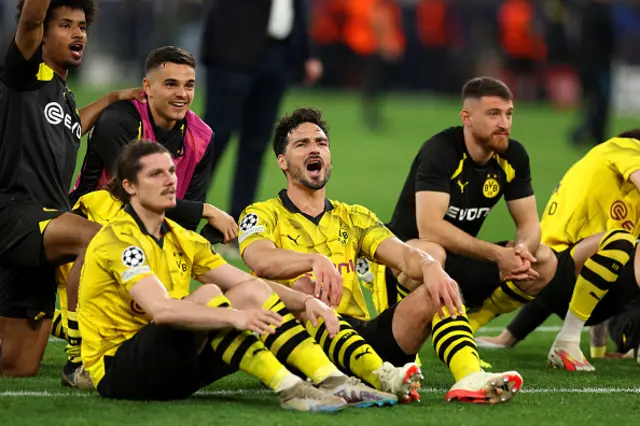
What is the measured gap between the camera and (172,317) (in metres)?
5.74

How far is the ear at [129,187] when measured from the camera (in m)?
6.14

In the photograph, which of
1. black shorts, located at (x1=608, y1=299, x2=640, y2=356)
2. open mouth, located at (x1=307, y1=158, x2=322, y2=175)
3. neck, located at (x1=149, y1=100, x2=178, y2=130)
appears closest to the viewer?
open mouth, located at (x1=307, y1=158, x2=322, y2=175)

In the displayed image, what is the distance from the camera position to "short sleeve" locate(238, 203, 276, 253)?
6.75 metres

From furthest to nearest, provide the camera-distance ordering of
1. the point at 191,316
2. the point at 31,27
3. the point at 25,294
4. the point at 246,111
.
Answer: the point at 246,111
the point at 25,294
the point at 31,27
the point at 191,316

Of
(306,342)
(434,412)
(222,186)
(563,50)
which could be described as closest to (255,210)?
(306,342)

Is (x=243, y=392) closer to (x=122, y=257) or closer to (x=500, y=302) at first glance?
(x=122, y=257)

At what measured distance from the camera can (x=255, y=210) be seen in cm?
684

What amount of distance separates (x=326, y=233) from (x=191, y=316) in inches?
51.5

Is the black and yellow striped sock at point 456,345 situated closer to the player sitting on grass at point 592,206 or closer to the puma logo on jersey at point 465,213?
the puma logo on jersey at point 465,213

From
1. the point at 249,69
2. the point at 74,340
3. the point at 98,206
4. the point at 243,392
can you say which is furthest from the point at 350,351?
the point at 249,69

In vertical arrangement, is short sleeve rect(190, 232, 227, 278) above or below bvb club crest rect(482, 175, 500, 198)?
below

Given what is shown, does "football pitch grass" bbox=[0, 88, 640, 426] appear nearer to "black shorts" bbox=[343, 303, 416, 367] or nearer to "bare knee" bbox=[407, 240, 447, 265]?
"black shorts" bbox=[343, 303, 416, 367]

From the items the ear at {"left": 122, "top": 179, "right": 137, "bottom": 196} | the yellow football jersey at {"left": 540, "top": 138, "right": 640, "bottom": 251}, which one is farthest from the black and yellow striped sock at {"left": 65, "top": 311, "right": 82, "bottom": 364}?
the yellow football jersey at {"left": 540, "top": 138, "right": 640, "bottom": 251}

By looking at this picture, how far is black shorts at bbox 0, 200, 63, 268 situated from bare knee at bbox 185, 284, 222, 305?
4.25 ft
